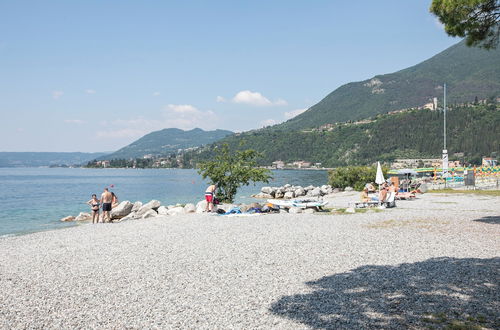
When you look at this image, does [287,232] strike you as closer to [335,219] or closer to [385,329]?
[335,219]

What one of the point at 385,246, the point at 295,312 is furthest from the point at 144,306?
the point at 385,246

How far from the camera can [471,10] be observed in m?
11.7

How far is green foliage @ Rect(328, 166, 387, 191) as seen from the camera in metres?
39.0

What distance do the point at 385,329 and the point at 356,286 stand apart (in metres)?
1.97

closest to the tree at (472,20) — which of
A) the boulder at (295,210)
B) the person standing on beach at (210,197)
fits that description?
the boulder at (295,210)

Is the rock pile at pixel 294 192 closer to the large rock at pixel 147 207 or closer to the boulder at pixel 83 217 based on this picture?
the large rock at pixel 147 207

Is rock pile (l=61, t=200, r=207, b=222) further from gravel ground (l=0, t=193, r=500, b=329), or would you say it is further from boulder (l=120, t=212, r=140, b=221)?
→ gravel ground (l=0, t=193, r=500, b=329)

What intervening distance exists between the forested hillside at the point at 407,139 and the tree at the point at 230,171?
116 meters

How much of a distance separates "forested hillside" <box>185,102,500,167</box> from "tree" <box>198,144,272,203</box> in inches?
4559

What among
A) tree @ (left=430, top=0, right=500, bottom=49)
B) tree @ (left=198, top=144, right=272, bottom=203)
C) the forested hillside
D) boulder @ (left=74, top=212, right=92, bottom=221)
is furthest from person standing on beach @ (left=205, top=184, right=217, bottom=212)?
the forested hillside

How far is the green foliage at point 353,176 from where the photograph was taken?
128 ft

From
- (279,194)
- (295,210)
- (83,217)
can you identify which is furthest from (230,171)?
(279,194)

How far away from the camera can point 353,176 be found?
135ft

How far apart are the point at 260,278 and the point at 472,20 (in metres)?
10.4
